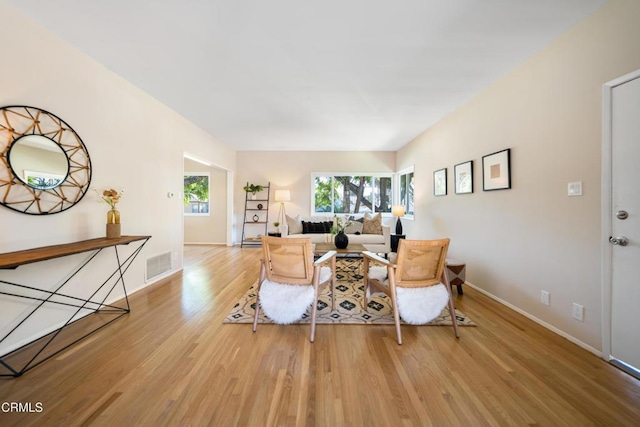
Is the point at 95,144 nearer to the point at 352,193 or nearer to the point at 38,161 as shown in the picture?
the point at 38,161

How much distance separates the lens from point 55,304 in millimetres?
2127

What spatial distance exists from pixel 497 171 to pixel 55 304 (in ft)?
15.1

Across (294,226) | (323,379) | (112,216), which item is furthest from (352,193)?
(323,379)

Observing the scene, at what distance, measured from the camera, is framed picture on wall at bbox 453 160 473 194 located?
3322 mm

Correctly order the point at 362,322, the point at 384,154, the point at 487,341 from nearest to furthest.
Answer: the point at 487,341 → the point at 362,322 → the point at 384,154

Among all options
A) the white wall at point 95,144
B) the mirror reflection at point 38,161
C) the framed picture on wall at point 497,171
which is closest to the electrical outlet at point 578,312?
the framed picture on wall at point 497,171

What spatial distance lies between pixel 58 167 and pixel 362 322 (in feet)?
10.1

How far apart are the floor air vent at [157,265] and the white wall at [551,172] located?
4423mm

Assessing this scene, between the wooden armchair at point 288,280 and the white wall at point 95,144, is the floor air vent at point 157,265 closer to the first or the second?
the white wall at point 95,144

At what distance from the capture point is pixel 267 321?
7.68 feet

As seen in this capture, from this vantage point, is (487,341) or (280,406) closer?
(280,406)

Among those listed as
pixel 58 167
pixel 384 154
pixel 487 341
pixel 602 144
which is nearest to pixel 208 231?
pixel 58 167

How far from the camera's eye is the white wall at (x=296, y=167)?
22.0 ft

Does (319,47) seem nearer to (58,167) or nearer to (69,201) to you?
(58,167)
